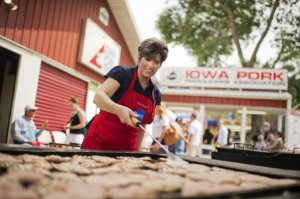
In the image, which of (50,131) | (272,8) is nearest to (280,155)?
(50,131)

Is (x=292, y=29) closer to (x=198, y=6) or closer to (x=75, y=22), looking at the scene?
(x=198, y=6)

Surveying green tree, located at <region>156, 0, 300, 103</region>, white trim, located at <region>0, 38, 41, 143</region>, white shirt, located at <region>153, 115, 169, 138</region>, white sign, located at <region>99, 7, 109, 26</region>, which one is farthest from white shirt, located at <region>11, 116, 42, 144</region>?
green tree, located at <region>156, 0, 300, 103</region>

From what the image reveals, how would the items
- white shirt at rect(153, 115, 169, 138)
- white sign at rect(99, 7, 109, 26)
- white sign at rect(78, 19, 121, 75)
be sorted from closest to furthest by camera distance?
white shirt at rect(153, 115, 169, 138) < white sign at rect(78, 19, 121, 75) < white sign at rect(99, 7, 109, 26)

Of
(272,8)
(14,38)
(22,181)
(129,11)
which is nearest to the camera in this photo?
(22,181)

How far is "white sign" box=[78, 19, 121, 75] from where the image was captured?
28.5 ft

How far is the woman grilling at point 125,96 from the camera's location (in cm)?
260

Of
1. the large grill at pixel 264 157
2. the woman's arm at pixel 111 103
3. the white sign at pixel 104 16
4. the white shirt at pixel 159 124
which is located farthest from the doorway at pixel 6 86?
the large grill at pixel 264 157

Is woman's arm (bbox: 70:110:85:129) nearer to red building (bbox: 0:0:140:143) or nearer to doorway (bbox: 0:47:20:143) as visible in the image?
red building (bbox: 0:0:140:143)

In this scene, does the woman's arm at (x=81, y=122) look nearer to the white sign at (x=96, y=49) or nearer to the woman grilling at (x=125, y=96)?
the white sign at (x=96, y=49)

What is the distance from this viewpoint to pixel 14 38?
6027 millimetres

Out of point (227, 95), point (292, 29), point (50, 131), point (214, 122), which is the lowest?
point (50, 131)

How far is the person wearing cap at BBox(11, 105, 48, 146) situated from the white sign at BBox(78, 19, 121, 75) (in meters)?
2.87

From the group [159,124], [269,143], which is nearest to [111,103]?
[159,124]

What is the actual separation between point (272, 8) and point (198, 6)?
5268 millimetres
